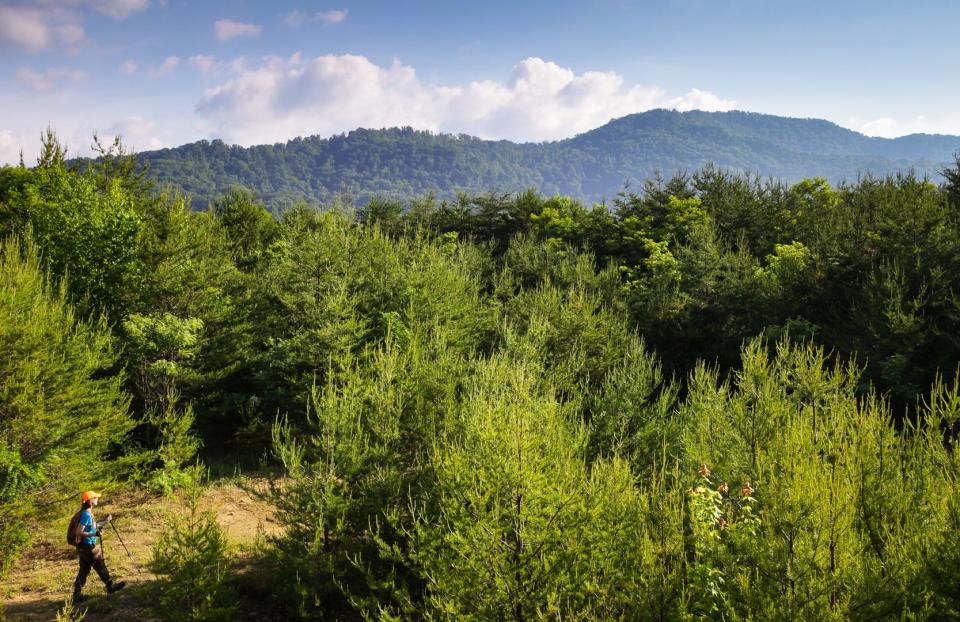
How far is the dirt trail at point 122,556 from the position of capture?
38.8 feet

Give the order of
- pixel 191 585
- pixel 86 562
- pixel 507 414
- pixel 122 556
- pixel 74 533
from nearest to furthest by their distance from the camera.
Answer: pixel 507 414, pixel 191 585, pixel 74 533, pixel 86 562, pixel 122 556

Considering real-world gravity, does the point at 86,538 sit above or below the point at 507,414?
below

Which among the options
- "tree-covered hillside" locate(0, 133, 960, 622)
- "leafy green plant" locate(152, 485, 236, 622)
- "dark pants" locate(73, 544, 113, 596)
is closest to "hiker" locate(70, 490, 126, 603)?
"dark pants" locate(73, 544, 113, 596)

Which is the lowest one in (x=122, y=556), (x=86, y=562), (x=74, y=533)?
(x=122, y=556)

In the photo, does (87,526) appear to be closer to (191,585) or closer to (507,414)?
(191,585)

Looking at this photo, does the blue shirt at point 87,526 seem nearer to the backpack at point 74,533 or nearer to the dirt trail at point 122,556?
the backpack at point 74,533

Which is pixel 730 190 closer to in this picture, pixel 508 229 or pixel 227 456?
pixel 508 229

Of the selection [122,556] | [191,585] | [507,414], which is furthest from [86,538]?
[507,414]

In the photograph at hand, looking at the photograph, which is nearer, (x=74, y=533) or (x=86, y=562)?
(x=74, y=533)

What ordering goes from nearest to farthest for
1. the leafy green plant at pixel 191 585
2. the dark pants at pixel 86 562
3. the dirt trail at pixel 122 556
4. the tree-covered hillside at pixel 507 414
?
the tree-covered hillside at pixel 507 414 → the leafy green plant at pixel 191 585 → the dark pants at pixel 86 562 → the dirt trail at pixel 122 556

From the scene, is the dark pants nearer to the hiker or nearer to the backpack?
the hiker

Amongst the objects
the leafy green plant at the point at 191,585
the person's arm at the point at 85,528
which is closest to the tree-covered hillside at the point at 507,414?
the leafy green plant at the point at 191,585

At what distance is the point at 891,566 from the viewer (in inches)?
266

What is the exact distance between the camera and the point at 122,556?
570 inches
